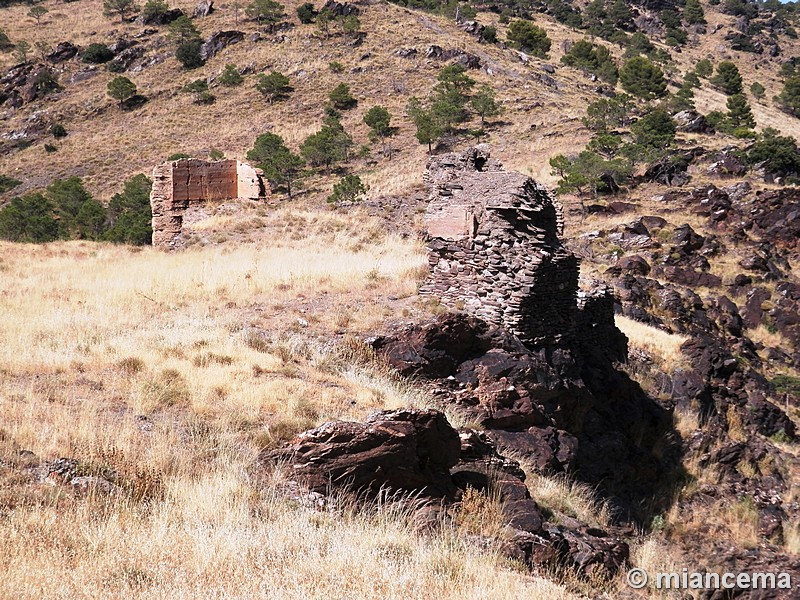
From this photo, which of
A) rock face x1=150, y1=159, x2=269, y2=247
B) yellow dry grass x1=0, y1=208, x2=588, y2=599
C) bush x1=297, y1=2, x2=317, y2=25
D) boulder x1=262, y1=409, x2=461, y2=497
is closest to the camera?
yellow dry grass x1=0, y1=208, x2=588, y2=599

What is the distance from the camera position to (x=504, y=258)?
438 inches

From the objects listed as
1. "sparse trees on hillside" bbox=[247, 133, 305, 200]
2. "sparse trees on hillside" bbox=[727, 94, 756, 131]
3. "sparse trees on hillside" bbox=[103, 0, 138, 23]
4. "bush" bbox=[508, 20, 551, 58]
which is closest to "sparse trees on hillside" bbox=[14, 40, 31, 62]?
"sparse trees on hillside" bbox=[103, 0, 138, 23]

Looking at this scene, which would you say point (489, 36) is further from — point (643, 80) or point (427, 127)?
point (427, 127)

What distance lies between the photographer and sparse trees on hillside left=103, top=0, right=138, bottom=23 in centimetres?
8206

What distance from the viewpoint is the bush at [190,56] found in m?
67.2

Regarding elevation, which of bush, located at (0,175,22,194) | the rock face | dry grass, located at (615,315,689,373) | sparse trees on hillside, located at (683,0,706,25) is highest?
sparse trees on hillside, located at (683,0,706,25)

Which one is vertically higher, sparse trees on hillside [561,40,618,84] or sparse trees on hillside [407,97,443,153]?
sparse trees on hillside [561,40,618,84]

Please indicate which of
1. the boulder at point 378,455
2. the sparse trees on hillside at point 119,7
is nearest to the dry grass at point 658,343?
the boulder at point 378,455

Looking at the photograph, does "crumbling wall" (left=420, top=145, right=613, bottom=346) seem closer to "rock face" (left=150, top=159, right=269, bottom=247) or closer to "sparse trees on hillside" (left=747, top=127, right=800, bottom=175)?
"rock face" (left=150, top=159, right=269, bottom=247)

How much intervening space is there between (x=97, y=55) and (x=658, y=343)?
232ft

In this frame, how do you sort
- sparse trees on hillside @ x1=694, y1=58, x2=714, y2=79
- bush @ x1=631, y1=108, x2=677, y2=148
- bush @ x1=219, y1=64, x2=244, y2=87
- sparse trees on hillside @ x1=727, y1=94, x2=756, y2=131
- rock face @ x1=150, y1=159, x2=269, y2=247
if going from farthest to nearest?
sparse trees on hillside @ x1=694, y1=58, x2=714, y2=79 < bush @ x1=219, y1=64, x2=244, y2=87 < sparse trees on hillside @ x1=727, y1=94, x2=756, y2=131 < bush @ x1=631, y1=108, x2=677, y2=148 < rock face @ x1=150, y1=159, x2=269, y2=247

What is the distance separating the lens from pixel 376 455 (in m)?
6.29

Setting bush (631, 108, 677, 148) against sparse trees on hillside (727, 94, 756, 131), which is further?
sparse trees on hillside (727, 94, 756, 131)

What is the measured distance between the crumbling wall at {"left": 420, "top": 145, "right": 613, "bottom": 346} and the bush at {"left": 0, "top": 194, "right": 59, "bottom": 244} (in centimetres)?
2669
